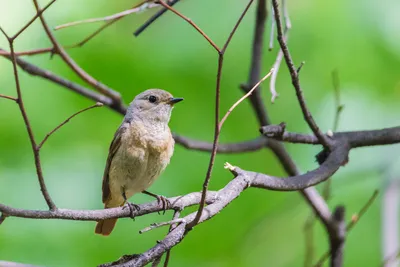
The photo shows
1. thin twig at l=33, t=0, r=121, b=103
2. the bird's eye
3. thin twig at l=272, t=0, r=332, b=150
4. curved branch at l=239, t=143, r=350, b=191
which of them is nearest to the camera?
thin twig at l=272, t=0, r=332, b=150

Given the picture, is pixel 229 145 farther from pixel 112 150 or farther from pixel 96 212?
pixel 96 212

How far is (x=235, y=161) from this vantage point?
4.09 m

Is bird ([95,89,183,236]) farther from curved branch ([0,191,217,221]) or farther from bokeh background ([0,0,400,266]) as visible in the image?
curved branch ([0,191,217,221])

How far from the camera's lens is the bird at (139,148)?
3564mm

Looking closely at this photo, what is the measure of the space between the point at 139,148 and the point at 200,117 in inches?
23.4

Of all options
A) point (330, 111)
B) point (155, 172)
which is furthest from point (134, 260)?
point (330, 111)

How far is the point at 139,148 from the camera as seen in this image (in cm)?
358

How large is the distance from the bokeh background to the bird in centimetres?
17

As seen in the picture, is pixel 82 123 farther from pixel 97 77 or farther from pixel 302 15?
pixel 302 15

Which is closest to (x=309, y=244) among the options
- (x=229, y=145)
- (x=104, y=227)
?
(x=229, y=145)

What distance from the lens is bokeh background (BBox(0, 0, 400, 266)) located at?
381 cm

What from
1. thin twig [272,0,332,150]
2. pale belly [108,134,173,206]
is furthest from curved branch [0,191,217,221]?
pale belly [108,134,173,206]

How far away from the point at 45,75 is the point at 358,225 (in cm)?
207

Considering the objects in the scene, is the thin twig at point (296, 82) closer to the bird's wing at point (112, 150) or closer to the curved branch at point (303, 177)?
the curved branch at point (303, 177)
